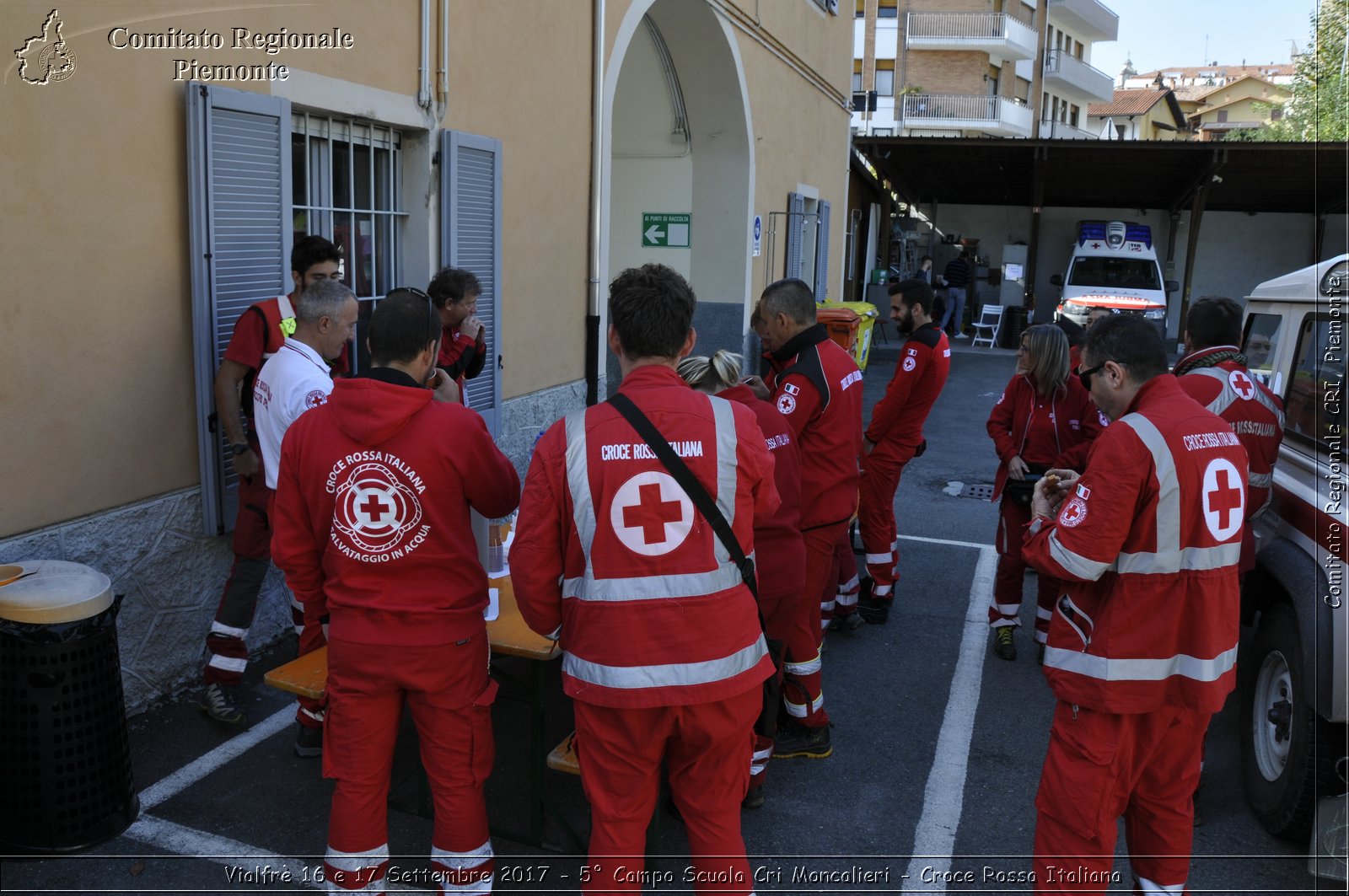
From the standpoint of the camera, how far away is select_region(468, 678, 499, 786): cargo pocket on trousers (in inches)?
121

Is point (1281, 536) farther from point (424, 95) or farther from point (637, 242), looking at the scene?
point (637, 242)

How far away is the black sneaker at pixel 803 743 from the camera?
4469 millimetres

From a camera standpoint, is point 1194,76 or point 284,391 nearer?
point 284,391

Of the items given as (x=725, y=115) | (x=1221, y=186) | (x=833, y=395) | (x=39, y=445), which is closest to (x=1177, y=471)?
(x=833, y=395)

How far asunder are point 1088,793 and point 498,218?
17.0 feet

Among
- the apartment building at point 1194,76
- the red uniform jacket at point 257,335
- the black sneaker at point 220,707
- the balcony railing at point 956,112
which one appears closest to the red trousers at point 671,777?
the black sneaker at point 220,707

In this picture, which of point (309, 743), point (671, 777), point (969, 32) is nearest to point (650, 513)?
point (671, 777)

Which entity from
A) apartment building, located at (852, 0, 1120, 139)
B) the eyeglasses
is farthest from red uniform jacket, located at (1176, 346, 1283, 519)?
apartment building, located at (852, 0, 1120, 139)

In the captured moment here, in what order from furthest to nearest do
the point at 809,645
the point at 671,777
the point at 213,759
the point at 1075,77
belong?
the point at 1075,77, the point at 809,645, the point at 213,759, the point at 671,777

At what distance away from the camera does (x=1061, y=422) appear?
5.56 meters

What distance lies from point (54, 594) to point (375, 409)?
143cm

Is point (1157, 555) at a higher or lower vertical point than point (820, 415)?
lower

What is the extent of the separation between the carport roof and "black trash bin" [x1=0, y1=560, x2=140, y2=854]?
20934 mm

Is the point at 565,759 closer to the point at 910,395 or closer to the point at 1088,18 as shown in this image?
the point at 910,395
